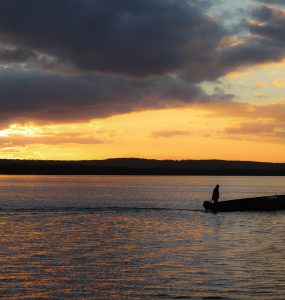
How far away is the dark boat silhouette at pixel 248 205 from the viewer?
6606 centimetres

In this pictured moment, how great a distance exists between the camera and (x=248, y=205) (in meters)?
66.8

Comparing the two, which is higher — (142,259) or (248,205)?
(248,205)

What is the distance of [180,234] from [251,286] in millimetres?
20016

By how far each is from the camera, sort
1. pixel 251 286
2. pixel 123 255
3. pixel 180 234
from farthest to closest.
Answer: pixel 180 234 → pixel 123 255 → pixel 251 286

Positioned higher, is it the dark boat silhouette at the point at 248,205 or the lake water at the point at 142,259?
the dark boat silhouette at the point at 248,205

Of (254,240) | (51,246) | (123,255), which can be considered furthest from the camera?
(254,240)

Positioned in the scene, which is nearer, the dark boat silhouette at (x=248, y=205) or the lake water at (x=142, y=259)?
the lake water at (x=142, y=259)

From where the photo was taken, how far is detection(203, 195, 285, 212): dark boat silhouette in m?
66.1

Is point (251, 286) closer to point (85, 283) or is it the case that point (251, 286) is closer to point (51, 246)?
point (85, 283)

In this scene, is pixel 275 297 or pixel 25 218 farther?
pixel 25 218

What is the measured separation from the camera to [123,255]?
32.6 meters

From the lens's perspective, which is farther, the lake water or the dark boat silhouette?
the dark boat silhouette

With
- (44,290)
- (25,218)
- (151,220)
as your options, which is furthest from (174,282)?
(25,218)

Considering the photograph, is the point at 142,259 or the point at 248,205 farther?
the point at 248,205
